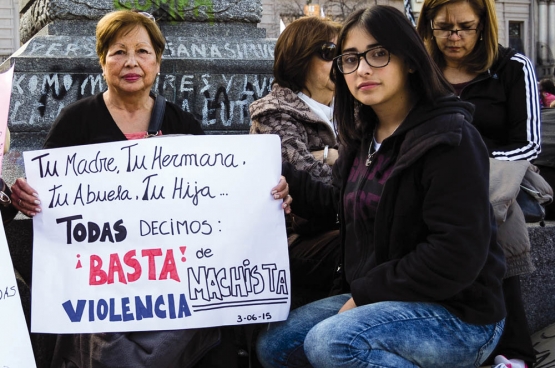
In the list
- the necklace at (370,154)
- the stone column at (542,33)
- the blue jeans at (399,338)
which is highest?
the necklace at (370,154)

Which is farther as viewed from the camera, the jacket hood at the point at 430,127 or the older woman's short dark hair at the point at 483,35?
the older woman's short dark hair at the point at 483,35

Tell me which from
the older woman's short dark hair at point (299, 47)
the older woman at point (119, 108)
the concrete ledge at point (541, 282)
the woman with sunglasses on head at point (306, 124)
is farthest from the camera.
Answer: the concrete ledge at point (541, 282)

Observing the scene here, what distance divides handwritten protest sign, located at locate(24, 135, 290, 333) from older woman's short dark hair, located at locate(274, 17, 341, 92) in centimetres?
76

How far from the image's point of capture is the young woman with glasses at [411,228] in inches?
103

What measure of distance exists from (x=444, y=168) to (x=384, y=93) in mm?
370

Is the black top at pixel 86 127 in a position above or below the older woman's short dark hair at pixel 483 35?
below

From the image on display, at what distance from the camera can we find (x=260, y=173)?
3.08m

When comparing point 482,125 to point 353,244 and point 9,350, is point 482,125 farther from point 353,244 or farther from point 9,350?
point 9,350

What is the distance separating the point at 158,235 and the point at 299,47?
1219 mm

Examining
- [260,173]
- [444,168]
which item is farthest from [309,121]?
[444,168]

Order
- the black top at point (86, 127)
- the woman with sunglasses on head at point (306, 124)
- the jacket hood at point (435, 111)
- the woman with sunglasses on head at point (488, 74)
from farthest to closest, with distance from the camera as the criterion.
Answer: the woman with sunglasses on head at point (488, 74), the woman with sunglasses on head at point (306, 124), the black top at point (86, 127), the jacket hood at point (435, 111)

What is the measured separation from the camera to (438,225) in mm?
2611

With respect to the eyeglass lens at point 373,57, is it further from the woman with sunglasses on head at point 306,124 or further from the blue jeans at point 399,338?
the blue jeans at point 399,338

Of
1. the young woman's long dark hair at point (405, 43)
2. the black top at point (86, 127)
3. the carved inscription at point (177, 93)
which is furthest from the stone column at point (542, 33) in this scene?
the young woman's long dark hair at point (405, 43)
